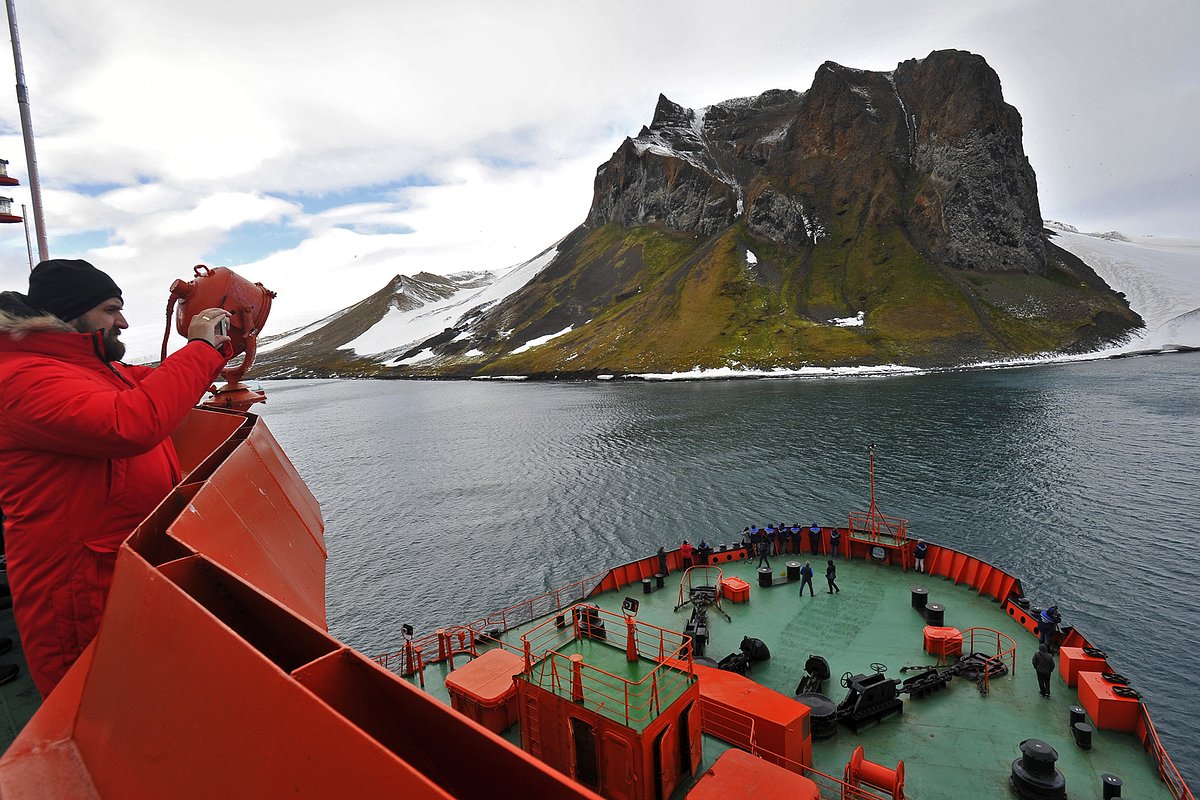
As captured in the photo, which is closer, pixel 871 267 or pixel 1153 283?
pixel 871 267

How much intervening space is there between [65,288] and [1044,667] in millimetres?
20339

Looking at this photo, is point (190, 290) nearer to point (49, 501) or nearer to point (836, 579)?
point (49, 501)

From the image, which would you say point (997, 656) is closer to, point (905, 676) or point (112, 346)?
point (905, 676)

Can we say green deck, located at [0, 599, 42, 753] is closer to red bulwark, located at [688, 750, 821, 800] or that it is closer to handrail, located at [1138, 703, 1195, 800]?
red bulwark, located at [688, 750, 821, 800]

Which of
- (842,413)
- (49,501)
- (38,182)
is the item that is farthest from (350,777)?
(842,413)

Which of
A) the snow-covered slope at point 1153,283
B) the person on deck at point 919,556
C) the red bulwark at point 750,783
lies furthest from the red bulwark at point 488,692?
the snow-covered slope at point 1153,283

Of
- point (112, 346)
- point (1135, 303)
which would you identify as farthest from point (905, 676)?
point (1135, 303)

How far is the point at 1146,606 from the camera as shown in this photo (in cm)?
2816

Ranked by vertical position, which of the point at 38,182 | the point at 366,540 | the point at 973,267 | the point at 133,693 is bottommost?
the point at 366,540

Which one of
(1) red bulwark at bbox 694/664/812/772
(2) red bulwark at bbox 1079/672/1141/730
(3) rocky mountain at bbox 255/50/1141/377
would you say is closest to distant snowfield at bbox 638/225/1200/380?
(3) rocky mountain at bbox 255/50/1141/377

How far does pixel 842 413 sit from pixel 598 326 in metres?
106

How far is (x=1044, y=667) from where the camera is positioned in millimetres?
15117

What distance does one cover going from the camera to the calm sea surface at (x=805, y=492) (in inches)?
1215

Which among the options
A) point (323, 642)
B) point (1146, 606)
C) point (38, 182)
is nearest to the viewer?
point (323, 642)
